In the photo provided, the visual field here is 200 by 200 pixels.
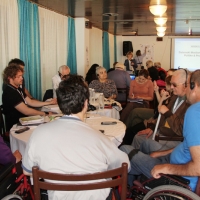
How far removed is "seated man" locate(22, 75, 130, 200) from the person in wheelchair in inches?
17.9

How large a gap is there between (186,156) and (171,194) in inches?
13.7

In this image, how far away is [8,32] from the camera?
15.7 feet

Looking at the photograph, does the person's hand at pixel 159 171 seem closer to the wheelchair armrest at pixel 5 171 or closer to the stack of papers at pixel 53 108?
the wheelchair armrest at pixel 5 171

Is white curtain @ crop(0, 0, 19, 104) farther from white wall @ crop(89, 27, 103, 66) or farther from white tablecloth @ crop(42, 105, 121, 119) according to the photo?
white wall @ crop(89, 27, 103, 66)

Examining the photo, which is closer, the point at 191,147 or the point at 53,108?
the point at 191,147

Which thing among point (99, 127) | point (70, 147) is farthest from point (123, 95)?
point (70, 147)

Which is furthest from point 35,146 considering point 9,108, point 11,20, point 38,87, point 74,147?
point 38,87

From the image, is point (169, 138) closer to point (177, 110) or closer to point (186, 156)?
point (177, 110)

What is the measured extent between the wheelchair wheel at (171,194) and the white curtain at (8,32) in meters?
3.57

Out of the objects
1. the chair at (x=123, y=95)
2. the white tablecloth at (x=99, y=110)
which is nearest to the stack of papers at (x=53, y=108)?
the white tablecloth at (x=99, y=110)

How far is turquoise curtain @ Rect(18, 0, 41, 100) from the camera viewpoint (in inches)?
201

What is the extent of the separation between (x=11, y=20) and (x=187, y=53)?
1068cm

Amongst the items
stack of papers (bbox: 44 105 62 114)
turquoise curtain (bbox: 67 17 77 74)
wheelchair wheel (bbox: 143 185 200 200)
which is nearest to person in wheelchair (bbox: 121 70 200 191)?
wheelchair wheel (bbox: 143 185 200 200)

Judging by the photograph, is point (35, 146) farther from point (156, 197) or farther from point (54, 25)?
point (54, 25)
